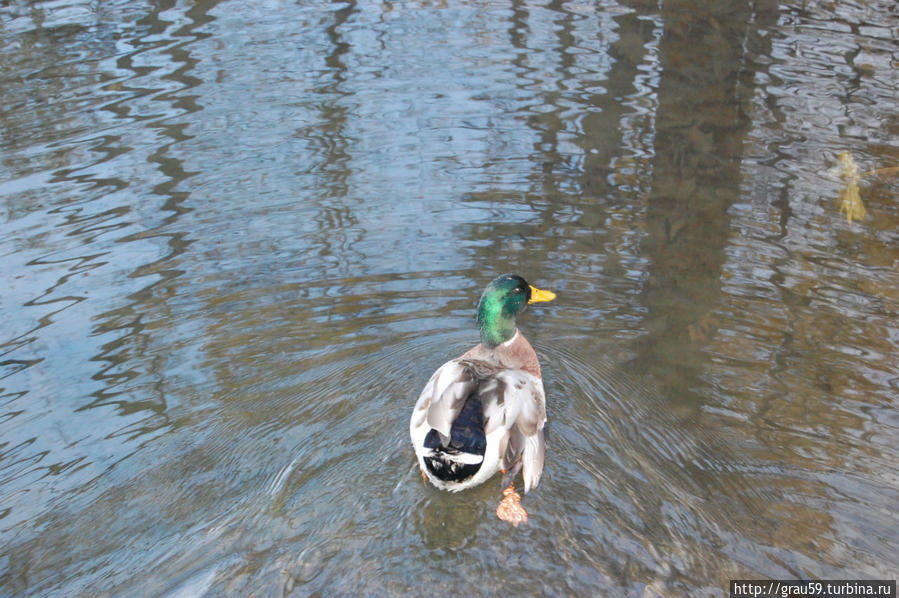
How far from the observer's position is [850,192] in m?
6.63

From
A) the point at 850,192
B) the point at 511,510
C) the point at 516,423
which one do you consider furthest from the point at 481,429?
the point at 850,192

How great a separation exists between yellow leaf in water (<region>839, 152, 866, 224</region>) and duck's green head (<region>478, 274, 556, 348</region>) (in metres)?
3.15

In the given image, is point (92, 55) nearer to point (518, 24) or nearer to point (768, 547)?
point (518, 24)

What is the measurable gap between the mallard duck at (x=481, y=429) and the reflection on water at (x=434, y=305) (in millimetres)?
142

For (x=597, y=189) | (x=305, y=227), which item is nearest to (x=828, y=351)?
(x=597, y=189)

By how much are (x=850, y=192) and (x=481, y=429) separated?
14.5 feet

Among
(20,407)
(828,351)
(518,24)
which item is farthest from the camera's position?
(518,24)

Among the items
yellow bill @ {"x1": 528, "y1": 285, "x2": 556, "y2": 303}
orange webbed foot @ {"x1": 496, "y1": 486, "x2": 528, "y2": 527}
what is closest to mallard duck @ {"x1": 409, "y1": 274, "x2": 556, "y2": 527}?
orange webbed foot @ {"x1": 496, "y1": 486, "x2": 528, "y2": 527}

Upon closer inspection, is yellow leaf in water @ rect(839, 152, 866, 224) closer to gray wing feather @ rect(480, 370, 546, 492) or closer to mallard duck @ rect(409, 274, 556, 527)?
mallard duck @ rect(409, 274, 556, 527)

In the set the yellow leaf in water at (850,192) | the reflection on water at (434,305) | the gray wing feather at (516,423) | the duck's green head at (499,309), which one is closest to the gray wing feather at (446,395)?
the gray wing feather at (516,423)

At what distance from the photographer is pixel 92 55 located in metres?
10.3

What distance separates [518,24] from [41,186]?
6.88m

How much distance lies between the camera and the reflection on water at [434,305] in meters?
3.68

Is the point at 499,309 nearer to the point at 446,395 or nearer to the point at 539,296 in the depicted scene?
the point at 539,296
